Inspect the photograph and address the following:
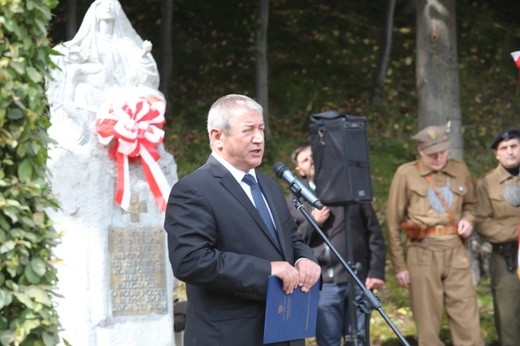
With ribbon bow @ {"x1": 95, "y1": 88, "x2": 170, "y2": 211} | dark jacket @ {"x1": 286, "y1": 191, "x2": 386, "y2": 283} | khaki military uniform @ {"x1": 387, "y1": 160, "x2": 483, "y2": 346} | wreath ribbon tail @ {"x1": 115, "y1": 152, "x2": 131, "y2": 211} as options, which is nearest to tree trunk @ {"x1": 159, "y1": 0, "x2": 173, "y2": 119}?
khaki military uniform @ {"x1": 387, "y1": 160, "x2": 483, "y2": 346}

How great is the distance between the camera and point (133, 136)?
27.6 feet

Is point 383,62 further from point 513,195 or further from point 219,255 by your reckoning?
point 219,255

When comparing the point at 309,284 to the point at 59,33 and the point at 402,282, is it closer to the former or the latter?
the point at 402,282

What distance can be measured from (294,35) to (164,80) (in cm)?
333

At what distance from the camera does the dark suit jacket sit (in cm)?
535

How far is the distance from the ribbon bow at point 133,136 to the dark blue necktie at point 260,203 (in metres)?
2.75

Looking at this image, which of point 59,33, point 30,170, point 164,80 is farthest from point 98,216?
point 59,33

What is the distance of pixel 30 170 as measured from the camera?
16.1 feet

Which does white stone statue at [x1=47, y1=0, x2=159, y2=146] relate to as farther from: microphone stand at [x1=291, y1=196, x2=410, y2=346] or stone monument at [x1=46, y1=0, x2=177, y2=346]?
microphone stand at [x1=291, y1=196, x2=410, y2=346]

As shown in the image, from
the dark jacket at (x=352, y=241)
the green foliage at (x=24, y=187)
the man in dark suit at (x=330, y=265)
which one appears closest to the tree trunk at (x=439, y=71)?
the dark jacket at (x=352, y=241)

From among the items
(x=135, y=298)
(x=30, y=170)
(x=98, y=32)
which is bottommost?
(x=135, y=298)

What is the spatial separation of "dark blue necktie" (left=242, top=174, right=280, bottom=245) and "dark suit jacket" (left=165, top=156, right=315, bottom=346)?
2.2 inches

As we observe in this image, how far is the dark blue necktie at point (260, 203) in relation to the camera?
5695 mm

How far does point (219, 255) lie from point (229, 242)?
184mm
